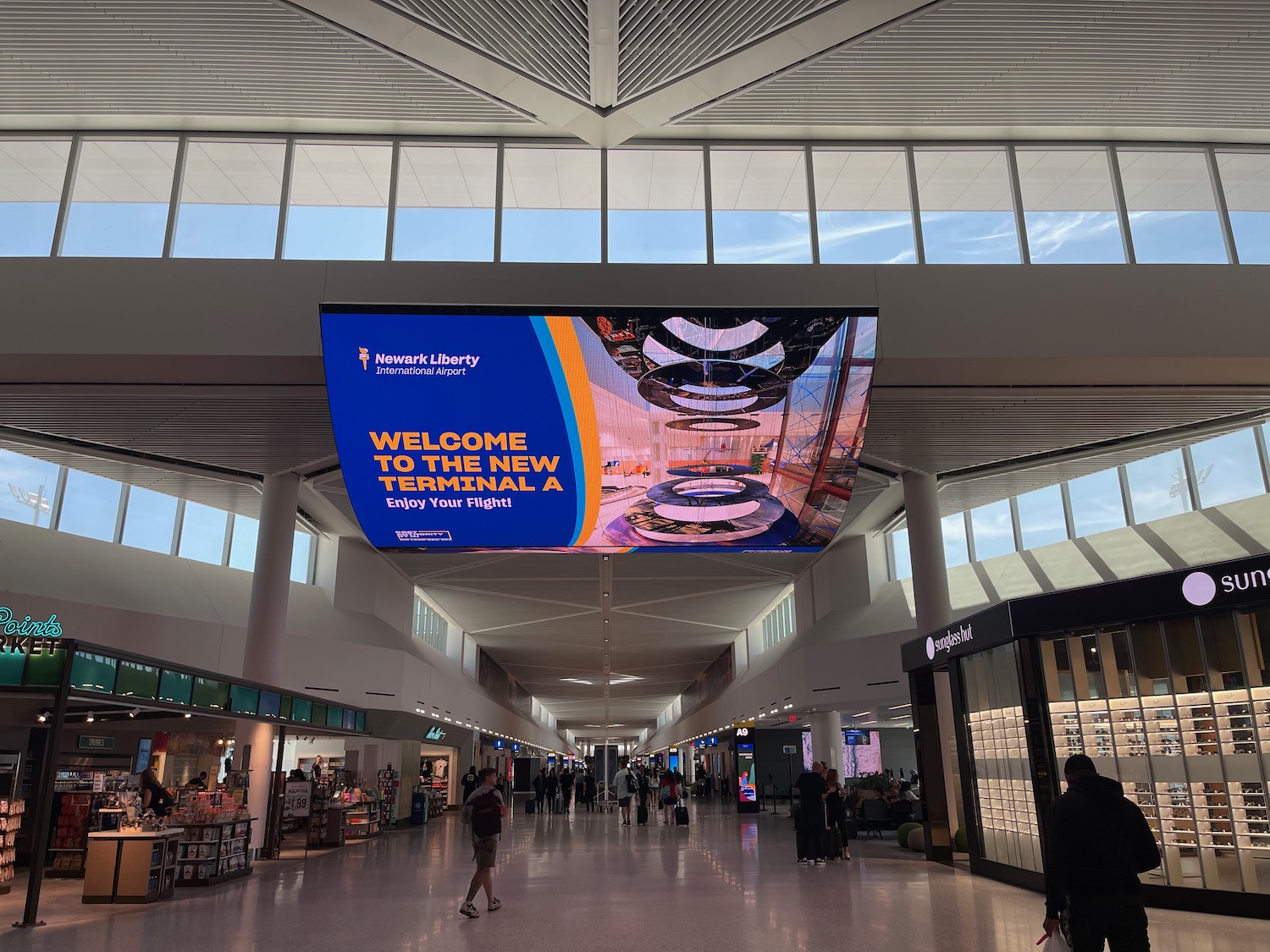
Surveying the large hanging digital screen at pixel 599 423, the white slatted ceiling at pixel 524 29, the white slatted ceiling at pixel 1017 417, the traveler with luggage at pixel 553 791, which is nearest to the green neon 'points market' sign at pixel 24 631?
the large hanging digital screen at pixel 599 423

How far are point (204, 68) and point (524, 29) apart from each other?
5533mm

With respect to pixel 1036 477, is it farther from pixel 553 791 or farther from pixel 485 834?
pixel 553 791

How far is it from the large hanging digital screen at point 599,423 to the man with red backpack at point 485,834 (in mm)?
6029

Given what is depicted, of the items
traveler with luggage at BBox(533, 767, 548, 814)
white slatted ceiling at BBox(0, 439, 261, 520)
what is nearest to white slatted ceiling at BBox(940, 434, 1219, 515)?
white slatted ceiling at BBox(0, 439, 261, 520)

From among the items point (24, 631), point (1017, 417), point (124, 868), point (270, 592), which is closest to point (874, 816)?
point (1017, 417)

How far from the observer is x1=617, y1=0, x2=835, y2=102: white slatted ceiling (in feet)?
39.4

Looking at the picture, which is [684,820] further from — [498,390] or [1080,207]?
[1080,207]

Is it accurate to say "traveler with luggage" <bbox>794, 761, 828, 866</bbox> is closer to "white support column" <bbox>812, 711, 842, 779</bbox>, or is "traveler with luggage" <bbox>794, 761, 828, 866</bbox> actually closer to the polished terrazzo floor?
the polished terrazzo floor

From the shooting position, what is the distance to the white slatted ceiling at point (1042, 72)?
1294cm

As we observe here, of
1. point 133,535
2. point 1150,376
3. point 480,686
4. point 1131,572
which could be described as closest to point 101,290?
point 133,535

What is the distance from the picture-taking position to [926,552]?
62.8 ft

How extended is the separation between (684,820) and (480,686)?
17.1 metres

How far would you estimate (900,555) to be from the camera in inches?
1070

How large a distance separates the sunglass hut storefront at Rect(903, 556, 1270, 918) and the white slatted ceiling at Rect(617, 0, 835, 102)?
848 centimetres
